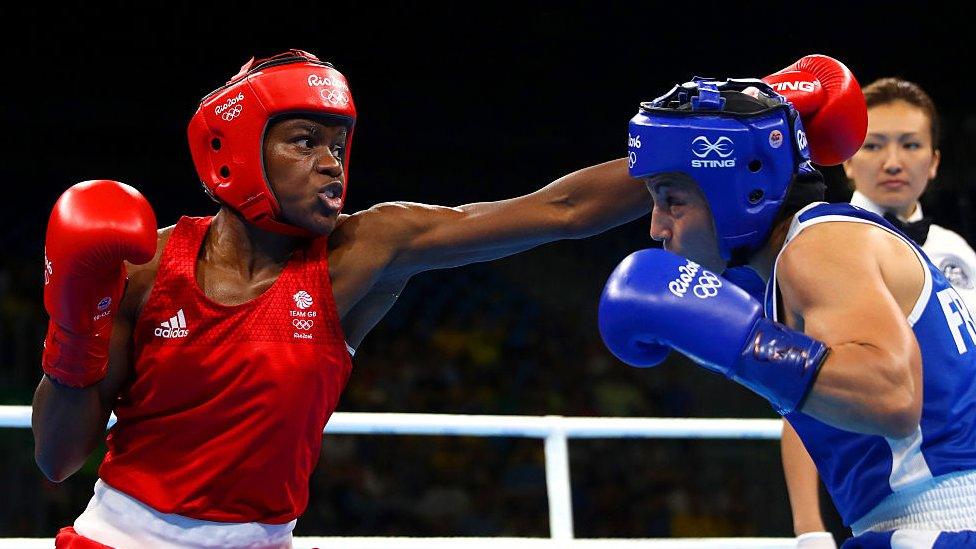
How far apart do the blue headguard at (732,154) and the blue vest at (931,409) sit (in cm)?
14

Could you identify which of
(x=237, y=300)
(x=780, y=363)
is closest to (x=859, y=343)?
(x=780, y=363)

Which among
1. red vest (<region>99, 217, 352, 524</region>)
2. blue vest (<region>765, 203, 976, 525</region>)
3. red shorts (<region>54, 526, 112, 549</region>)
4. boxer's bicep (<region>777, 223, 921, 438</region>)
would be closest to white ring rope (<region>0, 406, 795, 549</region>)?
red vest (<region>99, 217, 352, 524</region>)

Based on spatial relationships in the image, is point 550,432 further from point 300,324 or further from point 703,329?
point 703,329

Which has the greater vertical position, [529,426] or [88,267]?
[88,267]

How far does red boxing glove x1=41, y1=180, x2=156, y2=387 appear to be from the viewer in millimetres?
1957

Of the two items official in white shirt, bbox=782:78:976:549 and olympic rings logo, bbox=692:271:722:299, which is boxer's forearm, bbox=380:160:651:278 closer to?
olympic rings logo, bbox=692:271:722:299

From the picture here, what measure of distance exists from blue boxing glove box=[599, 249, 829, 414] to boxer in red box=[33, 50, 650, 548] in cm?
58

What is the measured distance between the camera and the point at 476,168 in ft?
26.8

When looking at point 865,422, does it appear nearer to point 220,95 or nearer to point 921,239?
point 220,95

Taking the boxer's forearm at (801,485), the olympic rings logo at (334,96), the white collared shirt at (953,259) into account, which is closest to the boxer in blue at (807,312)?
the olympic rings logo at (334,96)

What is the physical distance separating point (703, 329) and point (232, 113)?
1092 mm

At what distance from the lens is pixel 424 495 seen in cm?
640

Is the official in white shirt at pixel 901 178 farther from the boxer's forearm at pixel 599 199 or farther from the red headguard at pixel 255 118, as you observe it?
the red headguard at pixel 255 118

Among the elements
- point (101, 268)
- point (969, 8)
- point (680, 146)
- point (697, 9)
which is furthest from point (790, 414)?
point (969, 8)
